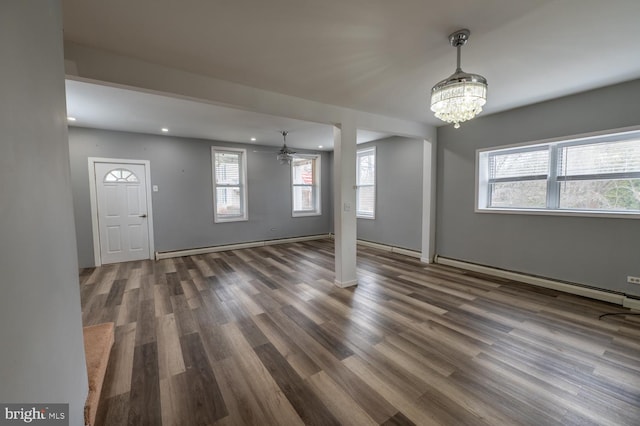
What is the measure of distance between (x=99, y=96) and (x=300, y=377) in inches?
157

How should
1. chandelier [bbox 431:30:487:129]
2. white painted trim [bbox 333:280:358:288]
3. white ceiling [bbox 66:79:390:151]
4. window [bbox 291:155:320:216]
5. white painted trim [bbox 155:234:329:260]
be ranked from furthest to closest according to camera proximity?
window [bbox 291:155:320:216]
white painted trim [bbox 155:234:329:260]
white painted trim [bbox 333:280:358:288]
white ceiling [bbox 66:79:390:151]
chandelier [bbox 431:30:487:129]

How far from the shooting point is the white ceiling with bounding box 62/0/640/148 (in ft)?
5.60

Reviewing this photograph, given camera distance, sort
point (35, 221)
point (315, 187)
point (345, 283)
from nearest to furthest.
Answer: point (35, 221)
point (345, 283)
point (315, 187)

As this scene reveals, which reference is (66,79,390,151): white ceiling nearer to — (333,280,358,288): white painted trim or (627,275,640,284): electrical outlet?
(333,280,358,288): white painted trim

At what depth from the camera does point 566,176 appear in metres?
3.43

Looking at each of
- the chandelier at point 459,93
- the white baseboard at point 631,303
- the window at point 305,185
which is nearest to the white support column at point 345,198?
the chandelier at point 459,93

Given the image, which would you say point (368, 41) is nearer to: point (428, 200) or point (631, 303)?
point (428, 200)

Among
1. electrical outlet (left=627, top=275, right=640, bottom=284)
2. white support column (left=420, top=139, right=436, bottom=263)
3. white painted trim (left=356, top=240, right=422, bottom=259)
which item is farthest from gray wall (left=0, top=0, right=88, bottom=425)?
white painted trim (left=356, top=240, right=422, bottom=259)

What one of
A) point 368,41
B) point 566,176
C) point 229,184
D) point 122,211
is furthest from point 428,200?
point 122,211

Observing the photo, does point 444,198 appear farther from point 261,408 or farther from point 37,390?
point 37,390

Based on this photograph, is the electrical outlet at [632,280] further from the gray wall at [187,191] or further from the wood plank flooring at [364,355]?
the gray wall at [187,191]

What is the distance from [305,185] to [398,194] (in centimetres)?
282

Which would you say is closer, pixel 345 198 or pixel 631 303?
pixel 631 303

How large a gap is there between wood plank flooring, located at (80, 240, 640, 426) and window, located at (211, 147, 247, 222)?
2.61m
